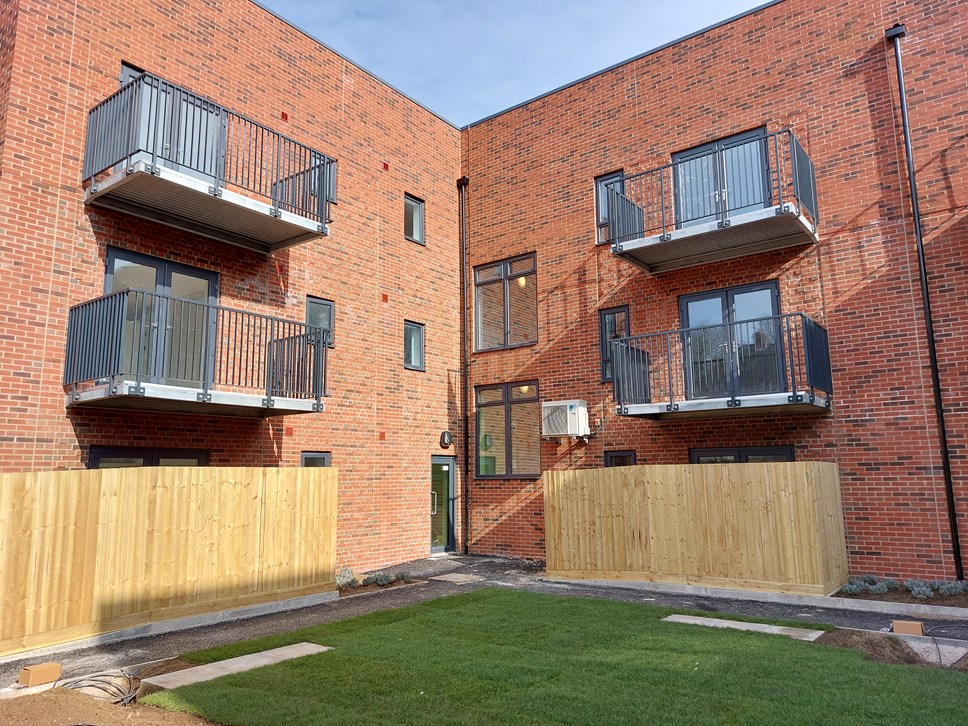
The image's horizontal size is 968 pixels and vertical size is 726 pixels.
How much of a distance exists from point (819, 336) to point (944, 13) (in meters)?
5.10

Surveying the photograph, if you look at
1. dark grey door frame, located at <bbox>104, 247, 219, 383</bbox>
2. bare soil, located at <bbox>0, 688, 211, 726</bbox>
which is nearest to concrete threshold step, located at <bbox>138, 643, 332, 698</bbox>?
bare soil, located at <bbox>0, 688, 211, 726</bbox>

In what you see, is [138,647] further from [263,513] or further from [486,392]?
[486,392]

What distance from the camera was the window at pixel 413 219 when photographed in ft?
46.4

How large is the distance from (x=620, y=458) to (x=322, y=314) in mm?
6052

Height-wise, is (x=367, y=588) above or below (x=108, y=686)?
below

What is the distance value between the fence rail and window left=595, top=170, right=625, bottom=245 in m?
6.03

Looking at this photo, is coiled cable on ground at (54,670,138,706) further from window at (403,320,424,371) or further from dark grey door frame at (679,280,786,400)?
window at (403,320,424,371)

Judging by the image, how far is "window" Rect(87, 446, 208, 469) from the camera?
8.55 meters

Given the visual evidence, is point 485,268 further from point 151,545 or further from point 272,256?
point 151,545

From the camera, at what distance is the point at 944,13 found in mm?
9938

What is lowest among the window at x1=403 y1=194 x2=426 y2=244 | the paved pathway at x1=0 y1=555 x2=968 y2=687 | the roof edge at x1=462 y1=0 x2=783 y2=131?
the paved pathway at x1=0 y1=555 x2=968 y2=687

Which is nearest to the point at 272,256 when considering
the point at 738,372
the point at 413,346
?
the point at 413,346

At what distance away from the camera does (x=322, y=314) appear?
39.3 feet

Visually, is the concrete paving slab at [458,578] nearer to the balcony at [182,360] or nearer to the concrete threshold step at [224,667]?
the balcony at [182,360]
